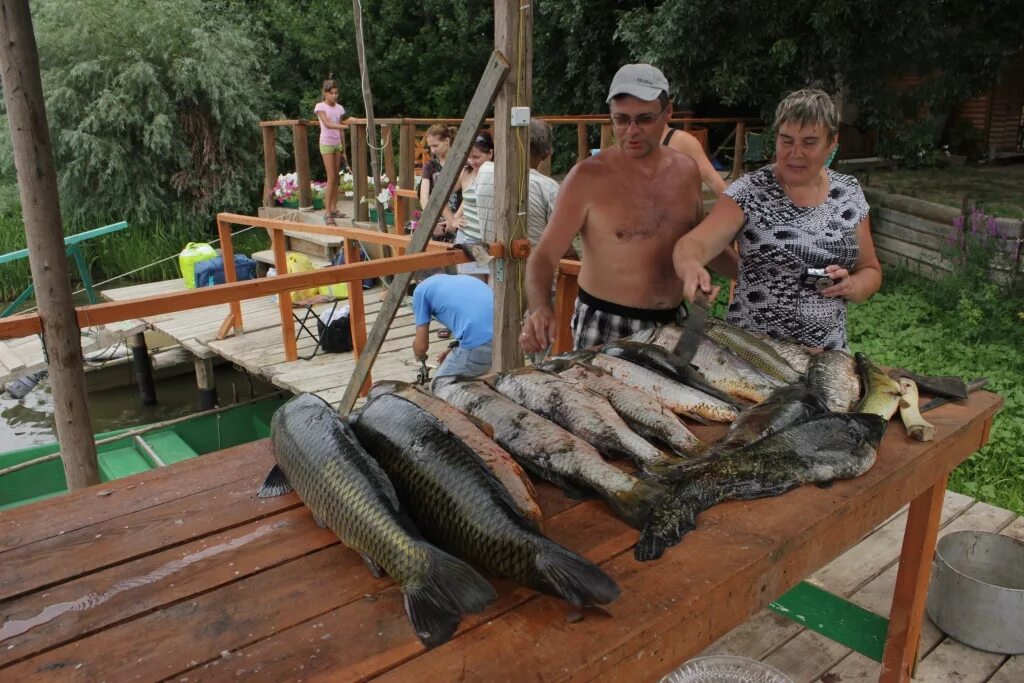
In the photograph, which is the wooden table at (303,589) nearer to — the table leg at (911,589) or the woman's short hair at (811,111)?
the table leg at (911,589)

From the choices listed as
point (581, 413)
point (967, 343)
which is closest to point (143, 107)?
point (967, 343)

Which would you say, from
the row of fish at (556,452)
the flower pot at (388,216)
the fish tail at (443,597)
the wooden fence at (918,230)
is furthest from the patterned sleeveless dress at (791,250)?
the flower pot at (388,216)

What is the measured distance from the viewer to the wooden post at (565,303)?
436 cm

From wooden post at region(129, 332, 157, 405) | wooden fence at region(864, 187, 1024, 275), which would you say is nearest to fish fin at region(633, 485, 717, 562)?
wooden fence at region(864, 187, 1024, 275)

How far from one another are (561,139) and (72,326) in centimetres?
1379

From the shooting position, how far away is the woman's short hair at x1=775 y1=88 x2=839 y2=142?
8.57 ft

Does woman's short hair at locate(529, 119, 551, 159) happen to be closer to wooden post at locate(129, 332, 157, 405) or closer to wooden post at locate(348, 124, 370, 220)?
wooden post at locate(129, 332, 157, 405)

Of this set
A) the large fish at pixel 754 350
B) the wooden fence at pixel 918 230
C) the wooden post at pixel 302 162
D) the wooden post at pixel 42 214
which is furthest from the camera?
→ the wooden post at pixel 302 162

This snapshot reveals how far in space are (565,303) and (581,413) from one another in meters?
2.47

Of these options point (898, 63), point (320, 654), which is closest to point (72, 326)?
point (320, 654)

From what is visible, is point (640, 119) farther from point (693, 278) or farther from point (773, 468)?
point (773, 468)

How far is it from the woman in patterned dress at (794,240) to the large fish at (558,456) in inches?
40.4

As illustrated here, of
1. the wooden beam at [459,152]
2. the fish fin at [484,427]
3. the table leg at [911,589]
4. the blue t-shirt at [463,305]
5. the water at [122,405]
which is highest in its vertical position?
the wooden beam at [459,152]

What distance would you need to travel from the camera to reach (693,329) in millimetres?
2482
